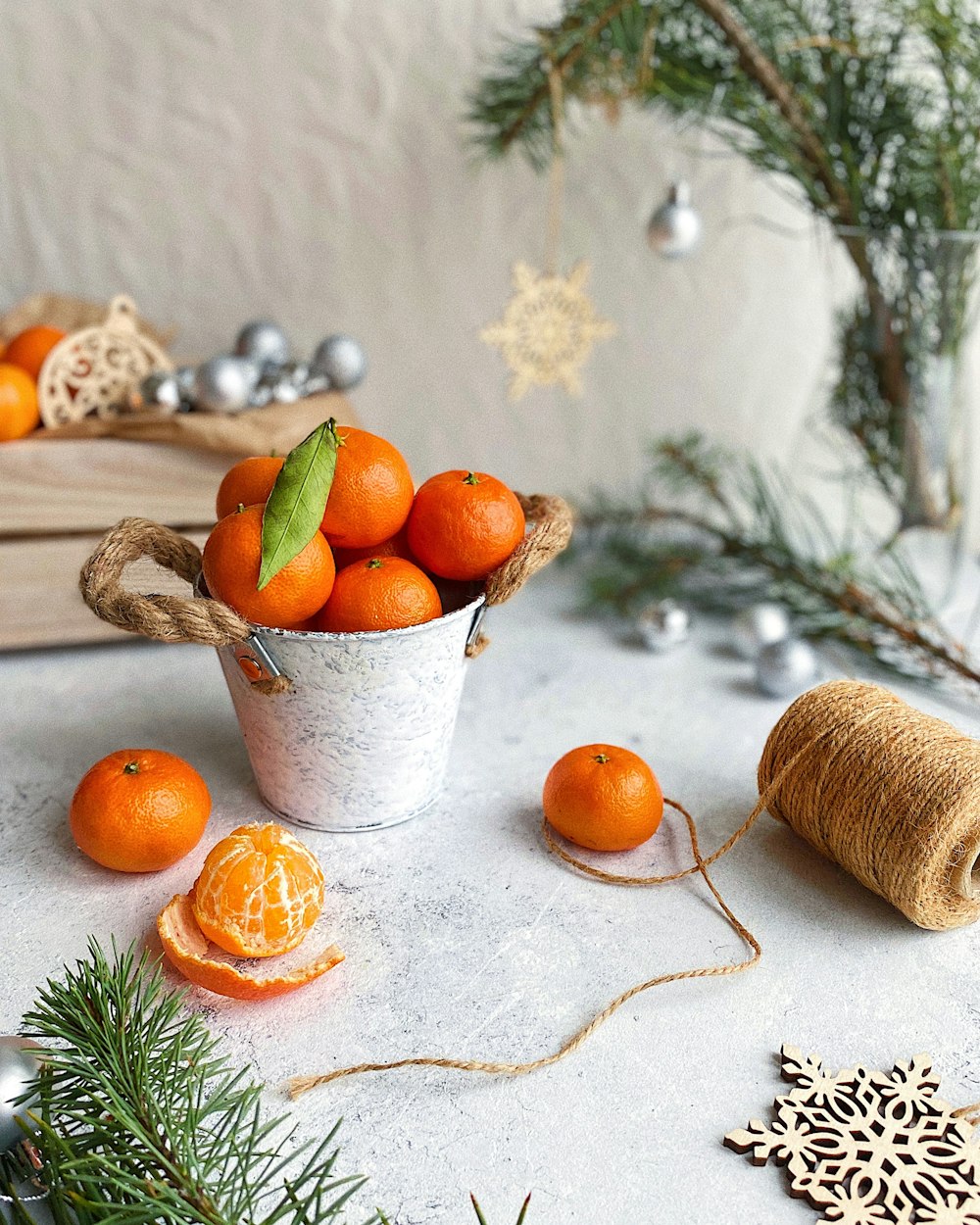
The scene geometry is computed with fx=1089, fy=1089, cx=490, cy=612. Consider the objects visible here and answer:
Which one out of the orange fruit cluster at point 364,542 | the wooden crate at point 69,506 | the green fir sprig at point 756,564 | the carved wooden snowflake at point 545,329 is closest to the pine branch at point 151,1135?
the orange fruit cluster at point 364,542

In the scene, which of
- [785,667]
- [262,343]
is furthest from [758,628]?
[262,343]

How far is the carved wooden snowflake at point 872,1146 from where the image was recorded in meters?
0.52

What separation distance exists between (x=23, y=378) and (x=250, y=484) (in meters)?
0.37

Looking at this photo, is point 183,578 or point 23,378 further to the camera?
point 23,378

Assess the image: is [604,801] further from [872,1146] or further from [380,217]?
[380,217]

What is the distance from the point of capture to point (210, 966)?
0.61m

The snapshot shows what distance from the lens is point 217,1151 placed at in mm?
518

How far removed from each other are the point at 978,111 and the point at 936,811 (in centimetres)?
70

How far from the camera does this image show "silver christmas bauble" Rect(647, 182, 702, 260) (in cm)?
101

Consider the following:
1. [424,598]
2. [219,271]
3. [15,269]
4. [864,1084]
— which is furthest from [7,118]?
[864,1084]

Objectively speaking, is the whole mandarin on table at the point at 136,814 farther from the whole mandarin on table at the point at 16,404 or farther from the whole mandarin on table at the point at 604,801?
the whole mandarin on table at the point at 16,404

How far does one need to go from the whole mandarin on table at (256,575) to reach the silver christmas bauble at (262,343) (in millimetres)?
471

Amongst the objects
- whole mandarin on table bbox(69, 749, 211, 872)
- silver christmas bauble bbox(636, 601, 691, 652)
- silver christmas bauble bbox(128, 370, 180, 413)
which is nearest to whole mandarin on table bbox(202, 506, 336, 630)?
whole mandarin on table bbox(69, 749, 211, 872)

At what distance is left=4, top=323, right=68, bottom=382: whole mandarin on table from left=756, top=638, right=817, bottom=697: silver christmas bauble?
0.72 metres
